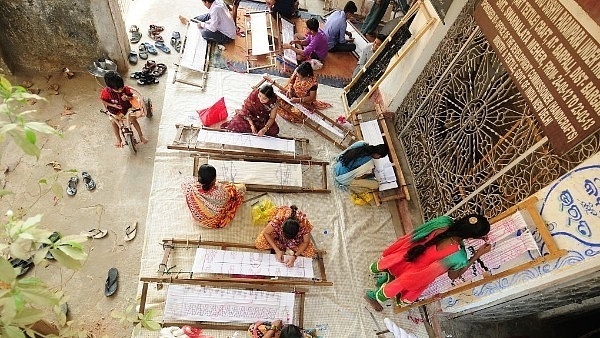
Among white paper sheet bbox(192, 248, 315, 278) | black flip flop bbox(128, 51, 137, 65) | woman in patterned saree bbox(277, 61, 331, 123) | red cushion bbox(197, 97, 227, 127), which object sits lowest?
white paper sheet bbox(192, 248, 315, 278)

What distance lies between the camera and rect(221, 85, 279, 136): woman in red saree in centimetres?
521

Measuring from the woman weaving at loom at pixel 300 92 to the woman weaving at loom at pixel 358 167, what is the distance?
3.29 feet

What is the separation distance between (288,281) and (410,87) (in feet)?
9.63

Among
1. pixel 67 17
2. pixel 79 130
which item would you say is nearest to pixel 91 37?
pixel 67 17

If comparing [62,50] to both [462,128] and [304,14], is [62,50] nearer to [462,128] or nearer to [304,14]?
[304,14]

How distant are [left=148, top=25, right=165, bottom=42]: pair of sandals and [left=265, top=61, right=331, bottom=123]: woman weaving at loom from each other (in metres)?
2.11

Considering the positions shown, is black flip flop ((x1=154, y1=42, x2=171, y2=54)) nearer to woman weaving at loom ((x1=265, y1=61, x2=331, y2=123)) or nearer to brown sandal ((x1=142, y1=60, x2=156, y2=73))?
brown sandal ((x1=142, y1=60, x2=156, y2=73))

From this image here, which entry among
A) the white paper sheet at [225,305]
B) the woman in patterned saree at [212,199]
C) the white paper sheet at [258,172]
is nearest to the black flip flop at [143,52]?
the white paper sheet at [258,172]

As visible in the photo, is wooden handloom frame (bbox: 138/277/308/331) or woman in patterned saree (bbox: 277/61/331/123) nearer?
wooden handloom frame (bbox: 138/277/308/331)

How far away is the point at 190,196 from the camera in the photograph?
4422 millimetres

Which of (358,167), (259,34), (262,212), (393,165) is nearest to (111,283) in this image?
(262,212)

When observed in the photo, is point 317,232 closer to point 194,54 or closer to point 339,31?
point 194,54

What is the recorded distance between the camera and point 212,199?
4293 mm

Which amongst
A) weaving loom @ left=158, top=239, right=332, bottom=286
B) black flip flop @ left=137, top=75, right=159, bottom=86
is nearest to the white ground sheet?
weaving loom @ left=158, top=239, right=332, bottom=286
